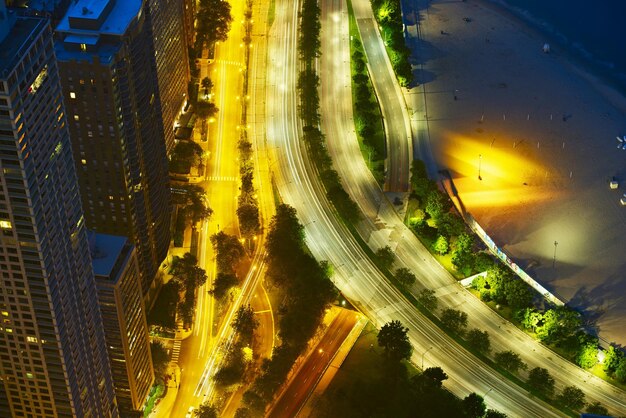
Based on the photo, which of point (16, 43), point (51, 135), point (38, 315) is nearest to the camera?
point (16, 43)

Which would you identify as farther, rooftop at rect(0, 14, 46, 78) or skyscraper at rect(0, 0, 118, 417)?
skyscraper at rect(0, 0, 118, 417)

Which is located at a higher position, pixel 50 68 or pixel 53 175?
pixel 50 68

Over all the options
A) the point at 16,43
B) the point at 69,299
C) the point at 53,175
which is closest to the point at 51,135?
the point at 53,175

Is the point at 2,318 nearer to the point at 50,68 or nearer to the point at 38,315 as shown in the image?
the point at 38,315

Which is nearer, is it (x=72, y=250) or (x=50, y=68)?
(x=50, y=68)

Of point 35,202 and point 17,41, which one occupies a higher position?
point 17,41

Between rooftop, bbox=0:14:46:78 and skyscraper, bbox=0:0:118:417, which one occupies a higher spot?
rooftop, bbox=0:14:46:78

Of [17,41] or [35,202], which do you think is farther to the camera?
[35,202]

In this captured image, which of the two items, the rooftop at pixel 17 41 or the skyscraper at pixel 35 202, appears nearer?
the rooftop at pixel 17 41
